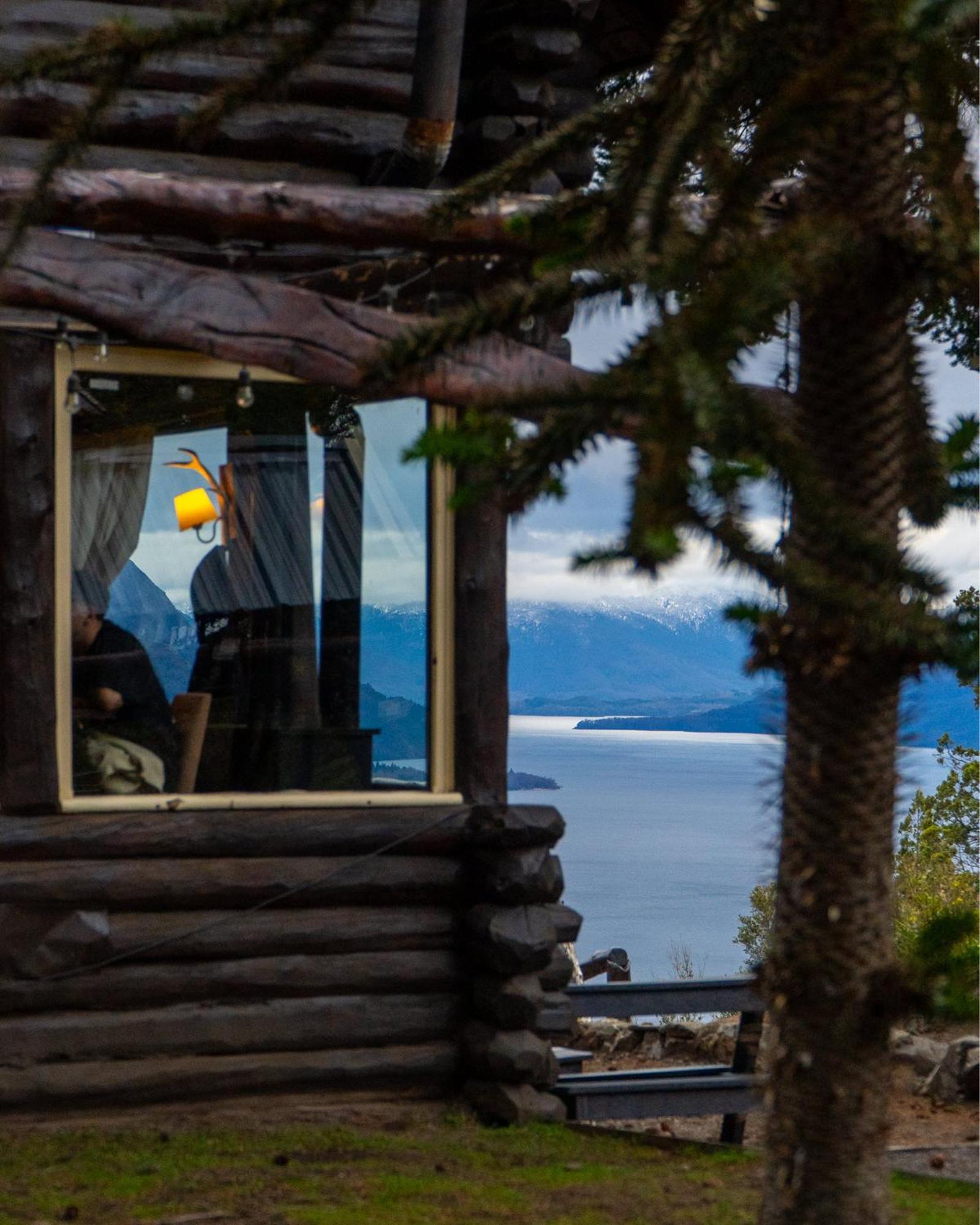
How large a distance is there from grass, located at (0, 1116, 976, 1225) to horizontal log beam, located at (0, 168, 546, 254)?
3249 mm

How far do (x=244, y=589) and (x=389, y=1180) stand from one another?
2.61m

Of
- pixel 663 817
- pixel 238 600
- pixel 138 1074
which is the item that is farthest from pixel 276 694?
pixel 663 817

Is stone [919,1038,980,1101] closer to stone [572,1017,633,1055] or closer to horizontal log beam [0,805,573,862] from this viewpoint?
stone [572,1017,633,1055]

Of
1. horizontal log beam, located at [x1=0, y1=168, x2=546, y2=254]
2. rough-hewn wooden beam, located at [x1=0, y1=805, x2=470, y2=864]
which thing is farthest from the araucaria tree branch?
rough-hewn wooden beam, located at [x1=0, y1=805, x2=470, y2=864]

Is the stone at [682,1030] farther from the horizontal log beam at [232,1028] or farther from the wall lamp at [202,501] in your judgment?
the wall lamp at [202,501]

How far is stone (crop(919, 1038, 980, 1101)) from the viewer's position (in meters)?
8.50

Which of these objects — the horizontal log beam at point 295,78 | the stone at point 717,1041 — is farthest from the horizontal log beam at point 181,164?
the stone at point 717,1041

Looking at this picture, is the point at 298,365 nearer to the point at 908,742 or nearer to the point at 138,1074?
the point at 908,742

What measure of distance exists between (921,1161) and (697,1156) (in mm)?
866

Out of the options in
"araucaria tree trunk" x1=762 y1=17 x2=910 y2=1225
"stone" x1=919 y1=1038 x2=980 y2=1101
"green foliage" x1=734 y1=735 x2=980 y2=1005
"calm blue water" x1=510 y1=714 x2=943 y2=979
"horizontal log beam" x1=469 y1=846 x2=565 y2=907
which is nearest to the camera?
"araucaria tree trunk" x1=762 y1=17 x2=910 y2=1225

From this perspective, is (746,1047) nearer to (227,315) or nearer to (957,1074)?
(957,1074)

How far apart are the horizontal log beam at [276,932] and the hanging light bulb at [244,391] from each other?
2.16 metres

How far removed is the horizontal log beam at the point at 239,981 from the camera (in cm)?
683

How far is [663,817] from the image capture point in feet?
197
